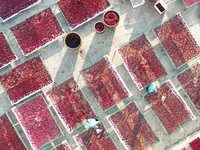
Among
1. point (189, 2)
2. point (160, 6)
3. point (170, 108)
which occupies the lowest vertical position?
point (170, 108)

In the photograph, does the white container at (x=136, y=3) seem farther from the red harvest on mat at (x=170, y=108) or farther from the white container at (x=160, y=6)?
the red harvest on mat at (x=170, y=108)

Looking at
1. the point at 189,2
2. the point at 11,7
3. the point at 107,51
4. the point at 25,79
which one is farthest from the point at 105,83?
the point at 11,7

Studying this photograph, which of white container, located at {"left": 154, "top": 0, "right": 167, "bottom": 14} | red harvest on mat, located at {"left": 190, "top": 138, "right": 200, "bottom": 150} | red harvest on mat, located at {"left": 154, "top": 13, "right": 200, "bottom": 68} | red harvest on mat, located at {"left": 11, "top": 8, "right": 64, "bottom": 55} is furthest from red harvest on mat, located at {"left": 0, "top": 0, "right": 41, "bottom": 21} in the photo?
red harvest on mat, located at {"left": 190, "top": 138, "right": 200, "bottom": 150}

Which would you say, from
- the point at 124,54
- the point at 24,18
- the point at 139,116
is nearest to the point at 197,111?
the point at 139,116

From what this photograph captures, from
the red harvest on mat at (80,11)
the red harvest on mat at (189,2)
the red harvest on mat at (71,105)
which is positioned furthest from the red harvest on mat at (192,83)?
the red harvest on mat at (80,11)

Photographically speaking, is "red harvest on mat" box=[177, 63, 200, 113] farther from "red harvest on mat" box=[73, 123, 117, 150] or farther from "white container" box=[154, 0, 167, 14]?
"red harvest on mat" box=[73, 123, 117, 150]

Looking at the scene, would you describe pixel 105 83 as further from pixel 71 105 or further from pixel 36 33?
pixel 36 33
